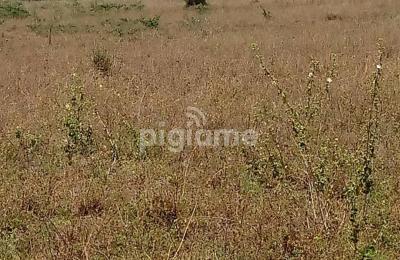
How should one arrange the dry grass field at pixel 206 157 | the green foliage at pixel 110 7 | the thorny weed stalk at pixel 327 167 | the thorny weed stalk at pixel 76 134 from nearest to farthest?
the thorny weed stalk at pixel 327 167
the dry grass field at pixel 206 157
the thorny weed stalk at pixel 76 134
the green foliage at pixel 110 7

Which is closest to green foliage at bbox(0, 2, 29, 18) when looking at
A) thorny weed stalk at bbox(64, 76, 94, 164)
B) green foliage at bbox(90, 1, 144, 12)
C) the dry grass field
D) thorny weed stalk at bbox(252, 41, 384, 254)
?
green foliage at bbox(90, 1, 144, 12)

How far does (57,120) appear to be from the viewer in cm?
568

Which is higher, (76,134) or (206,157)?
(76,134)

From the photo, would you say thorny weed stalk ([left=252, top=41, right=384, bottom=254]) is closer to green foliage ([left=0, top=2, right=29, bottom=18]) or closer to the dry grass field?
the dry grass field

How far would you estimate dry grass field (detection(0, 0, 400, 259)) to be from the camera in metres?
3.25

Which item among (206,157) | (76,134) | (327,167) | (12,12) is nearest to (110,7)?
(12,12)

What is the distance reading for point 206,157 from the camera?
4.61 metres

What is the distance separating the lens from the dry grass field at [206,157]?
325 centimetres

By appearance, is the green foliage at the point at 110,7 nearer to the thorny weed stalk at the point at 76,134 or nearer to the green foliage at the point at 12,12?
the green foliage at the point at 12,12

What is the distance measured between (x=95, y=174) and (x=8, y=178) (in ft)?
2.38

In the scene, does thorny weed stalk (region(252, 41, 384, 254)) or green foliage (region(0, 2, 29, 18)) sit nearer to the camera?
thorny weed stalk (region(252, 41, 384, 254))

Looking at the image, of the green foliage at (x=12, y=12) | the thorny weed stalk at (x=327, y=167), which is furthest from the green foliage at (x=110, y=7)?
the thorny weed stalk at (x=327, y=167)

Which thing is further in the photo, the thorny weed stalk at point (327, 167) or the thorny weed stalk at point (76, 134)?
the thorny weed stalk at point (76, 134)

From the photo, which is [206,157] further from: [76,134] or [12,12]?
[12,12]
